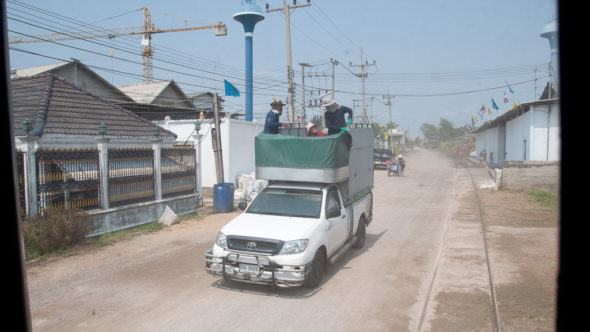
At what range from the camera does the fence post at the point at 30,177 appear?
31.4 ft

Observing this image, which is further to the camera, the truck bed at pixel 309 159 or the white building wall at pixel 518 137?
the white building wall at pixel 518 137

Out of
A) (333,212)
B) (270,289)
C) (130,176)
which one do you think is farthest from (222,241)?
(130,176)

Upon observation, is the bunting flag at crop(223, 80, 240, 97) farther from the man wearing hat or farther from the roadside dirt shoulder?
the roadside dirt shoulder

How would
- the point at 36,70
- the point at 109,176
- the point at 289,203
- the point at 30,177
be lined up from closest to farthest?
1. the point at 289,203
2. the point at 30,177
3. the point at 109,176
4. the point at 36,70

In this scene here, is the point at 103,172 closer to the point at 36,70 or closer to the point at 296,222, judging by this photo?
the point at 296,222

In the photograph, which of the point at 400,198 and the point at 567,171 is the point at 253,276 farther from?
the point at 400,198

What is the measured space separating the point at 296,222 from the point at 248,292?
1.45 m

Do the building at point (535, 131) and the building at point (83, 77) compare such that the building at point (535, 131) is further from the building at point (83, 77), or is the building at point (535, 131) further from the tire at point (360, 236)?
the building at point (83, 77)

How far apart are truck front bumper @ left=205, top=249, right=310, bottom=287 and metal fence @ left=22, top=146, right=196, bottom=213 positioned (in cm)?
567

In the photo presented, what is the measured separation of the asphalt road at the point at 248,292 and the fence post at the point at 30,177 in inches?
61.8

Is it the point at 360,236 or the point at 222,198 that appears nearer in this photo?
the point at 360,236

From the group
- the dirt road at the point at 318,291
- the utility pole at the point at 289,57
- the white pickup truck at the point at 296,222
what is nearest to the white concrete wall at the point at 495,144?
the utility pole at the point at 289,57

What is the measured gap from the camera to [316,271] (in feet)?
23.2

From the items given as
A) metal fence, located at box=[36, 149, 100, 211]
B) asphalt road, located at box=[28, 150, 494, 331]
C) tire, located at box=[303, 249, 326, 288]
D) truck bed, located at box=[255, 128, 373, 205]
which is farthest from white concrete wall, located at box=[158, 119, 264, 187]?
tire, located at box=[303, 249, 326, 288]
